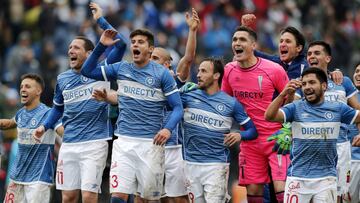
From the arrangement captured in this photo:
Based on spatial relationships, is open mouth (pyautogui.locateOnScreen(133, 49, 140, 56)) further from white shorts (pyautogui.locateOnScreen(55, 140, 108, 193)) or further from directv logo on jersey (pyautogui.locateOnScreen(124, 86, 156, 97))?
white shorts (pyautogui.locateOnScreen(55, 140, 108, 193))

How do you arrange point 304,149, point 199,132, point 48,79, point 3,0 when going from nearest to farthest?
point 304,149
point 199,132
point 48,79
point 3,0

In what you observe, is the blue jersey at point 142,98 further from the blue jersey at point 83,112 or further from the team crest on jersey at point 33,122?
the team crest on jersey at point 33,122

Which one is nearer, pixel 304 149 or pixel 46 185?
pixel 304 149

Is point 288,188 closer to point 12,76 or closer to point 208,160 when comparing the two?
point 208,160

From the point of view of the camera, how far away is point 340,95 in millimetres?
17203

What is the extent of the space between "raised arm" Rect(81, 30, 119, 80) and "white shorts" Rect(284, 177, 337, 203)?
9.24 ft

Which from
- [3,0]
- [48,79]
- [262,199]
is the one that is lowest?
[262,199]

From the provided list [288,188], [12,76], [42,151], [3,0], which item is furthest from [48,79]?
[288,188]

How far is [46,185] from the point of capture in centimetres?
1684

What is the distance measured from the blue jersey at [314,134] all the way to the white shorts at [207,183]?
46.3 inches

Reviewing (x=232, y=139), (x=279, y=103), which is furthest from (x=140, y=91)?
(x=279, y=103)

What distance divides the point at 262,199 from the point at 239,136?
40.8 inches

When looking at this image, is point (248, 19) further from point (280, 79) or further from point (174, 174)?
point (174, 174)

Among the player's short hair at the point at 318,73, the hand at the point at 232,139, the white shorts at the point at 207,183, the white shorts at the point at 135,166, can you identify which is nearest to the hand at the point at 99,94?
the white shorts at the point at 135,166
